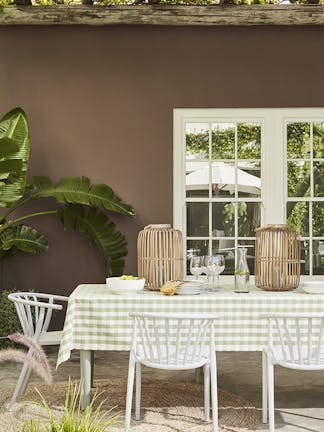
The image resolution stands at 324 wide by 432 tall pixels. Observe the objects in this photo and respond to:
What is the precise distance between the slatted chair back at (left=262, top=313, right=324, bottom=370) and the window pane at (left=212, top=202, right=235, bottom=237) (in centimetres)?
305

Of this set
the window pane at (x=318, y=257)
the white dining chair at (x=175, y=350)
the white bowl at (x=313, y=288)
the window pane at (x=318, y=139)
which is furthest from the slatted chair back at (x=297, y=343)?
the window pane at (x=318, y=139)

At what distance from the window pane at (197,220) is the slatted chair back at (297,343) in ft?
10.0

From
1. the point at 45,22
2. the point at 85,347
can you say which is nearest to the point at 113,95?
the point at 45,22

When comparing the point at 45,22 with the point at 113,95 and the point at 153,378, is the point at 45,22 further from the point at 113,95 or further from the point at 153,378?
the point at 153,378

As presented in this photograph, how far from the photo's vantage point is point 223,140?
7.18 metres

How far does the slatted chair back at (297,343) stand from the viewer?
145 inches

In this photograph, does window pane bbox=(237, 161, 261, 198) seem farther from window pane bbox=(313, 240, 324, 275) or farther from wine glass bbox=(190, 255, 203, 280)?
wine glass bbox=(190, 255, 203, 280)

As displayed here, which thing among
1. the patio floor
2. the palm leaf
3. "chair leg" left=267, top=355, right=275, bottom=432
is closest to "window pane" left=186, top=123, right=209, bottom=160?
the palm leaf

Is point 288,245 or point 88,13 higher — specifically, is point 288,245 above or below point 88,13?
below

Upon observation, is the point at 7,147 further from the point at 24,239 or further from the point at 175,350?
the point at 175,350

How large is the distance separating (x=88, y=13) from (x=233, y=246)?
2844mm

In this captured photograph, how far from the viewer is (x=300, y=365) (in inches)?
147

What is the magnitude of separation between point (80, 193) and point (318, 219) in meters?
2.53

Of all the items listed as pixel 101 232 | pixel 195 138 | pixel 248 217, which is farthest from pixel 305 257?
pixel 101 232
